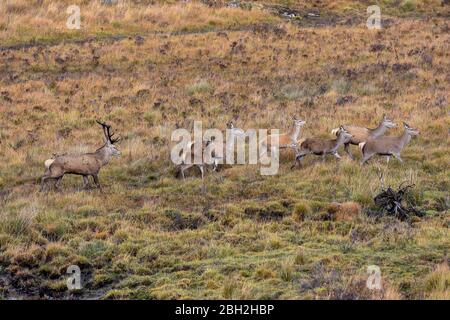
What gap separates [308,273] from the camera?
406 inches

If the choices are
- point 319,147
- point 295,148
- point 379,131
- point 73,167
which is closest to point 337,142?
point 319,147

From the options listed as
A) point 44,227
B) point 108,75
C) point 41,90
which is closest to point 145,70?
point 108,75

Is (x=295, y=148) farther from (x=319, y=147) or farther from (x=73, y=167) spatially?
(x=73, y=167)

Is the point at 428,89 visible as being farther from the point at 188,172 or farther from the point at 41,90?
the point at 41,90

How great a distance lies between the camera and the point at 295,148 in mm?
16688

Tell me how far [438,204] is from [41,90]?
15.4 m

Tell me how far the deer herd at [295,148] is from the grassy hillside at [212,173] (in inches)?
14.7

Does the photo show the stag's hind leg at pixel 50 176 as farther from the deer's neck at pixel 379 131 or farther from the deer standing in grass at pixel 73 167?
the deer's neck at pixel 379 131

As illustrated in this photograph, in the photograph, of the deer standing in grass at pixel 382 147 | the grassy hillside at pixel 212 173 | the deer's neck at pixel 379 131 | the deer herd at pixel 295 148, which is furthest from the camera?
the deer's neck at pixel 379 131

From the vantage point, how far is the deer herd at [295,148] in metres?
15.2

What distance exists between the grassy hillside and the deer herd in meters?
0.37

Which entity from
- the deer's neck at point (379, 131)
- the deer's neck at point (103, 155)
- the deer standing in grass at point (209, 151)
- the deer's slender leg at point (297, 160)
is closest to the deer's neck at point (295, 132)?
the deer's slender leg at point (297, 160)

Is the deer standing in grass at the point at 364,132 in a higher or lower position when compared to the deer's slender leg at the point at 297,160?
higher

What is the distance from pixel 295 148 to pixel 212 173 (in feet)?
7.34
